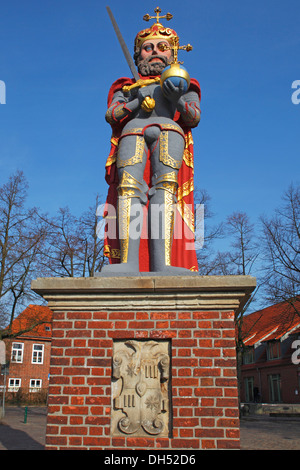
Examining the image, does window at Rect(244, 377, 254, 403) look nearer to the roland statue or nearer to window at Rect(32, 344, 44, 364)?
window at Rect(32, 344, 44, 364)

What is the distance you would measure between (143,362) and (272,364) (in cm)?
3150

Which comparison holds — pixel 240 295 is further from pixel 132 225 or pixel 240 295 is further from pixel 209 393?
pixel 132 225

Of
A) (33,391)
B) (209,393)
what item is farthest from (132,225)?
(33,391)

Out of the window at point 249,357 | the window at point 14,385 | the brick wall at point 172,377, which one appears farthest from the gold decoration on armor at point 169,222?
the window at point 14,385

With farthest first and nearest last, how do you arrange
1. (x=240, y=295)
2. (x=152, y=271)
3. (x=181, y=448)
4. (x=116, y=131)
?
(x=116, y=131), (x=152, y=271), (x=240, y=295), (x=181, y=448)

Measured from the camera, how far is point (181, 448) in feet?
11.3

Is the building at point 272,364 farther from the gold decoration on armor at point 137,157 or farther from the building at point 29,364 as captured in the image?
the gold decoration on armor at point 137,157

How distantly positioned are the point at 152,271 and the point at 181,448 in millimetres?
1629

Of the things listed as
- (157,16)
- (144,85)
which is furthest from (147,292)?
(157,16)

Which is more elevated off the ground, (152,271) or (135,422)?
(152,271)

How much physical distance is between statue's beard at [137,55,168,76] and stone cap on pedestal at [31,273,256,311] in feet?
9.04

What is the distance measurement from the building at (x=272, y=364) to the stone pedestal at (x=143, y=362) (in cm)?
2536

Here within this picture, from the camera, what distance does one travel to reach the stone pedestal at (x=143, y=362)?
349 cm

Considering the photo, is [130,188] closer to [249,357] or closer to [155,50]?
[155,50]
